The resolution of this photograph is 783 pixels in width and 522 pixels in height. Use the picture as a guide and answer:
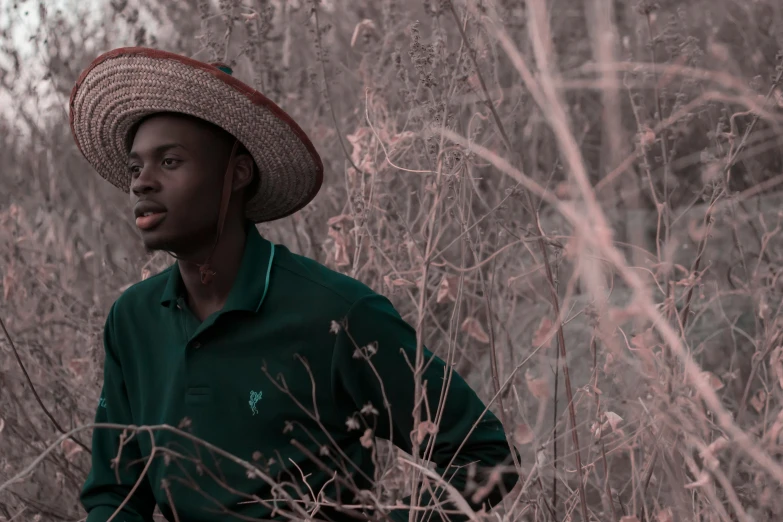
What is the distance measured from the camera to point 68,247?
4.87 m

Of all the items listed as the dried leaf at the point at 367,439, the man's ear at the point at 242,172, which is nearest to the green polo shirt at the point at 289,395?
the man's ear at the point at 242,172

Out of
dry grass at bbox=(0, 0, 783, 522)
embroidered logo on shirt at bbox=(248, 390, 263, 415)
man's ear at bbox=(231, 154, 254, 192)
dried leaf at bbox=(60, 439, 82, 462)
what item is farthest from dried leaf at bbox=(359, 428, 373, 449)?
dried leaf at bbox=(60, 439, 82, 462)

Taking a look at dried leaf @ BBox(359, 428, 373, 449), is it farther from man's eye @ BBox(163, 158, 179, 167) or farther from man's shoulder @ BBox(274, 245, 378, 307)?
man's eye @ BBox(163, 158, 179, 167)

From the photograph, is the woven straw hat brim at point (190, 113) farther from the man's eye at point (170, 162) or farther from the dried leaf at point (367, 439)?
the dried leaf at point (367, 439)

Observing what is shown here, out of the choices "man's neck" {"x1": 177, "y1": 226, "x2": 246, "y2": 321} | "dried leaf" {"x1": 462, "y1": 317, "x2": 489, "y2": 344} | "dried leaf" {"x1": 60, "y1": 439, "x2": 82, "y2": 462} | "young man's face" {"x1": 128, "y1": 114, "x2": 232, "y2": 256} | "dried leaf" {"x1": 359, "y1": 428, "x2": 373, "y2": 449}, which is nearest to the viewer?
"dried leaf" {"x1": 359, "y1": 428, "x2": 373, "y2": 449}

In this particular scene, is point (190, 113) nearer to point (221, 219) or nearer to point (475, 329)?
point (221, 219)

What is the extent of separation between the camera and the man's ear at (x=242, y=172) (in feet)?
8.16

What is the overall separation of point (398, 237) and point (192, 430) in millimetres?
1205

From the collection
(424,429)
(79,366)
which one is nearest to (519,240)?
(424,429)

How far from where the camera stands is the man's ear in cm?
249

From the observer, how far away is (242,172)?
2.50 m

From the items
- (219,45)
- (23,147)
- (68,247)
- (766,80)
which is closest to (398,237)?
(219,45)

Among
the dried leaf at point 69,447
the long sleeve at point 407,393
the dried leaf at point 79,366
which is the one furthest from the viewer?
the dried leaf at point 79,366

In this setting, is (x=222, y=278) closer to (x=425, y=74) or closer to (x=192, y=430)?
(x=192, y=430)
